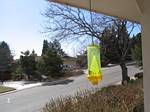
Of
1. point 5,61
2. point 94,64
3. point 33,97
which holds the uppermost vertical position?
point 5,61

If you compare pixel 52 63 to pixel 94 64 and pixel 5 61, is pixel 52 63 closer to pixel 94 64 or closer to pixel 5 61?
pixel 5 61

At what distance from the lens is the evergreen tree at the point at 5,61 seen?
39625mm

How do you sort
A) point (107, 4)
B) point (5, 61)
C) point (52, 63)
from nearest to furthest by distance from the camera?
point (107, 4) < point (52, 63) < point (5, 61)

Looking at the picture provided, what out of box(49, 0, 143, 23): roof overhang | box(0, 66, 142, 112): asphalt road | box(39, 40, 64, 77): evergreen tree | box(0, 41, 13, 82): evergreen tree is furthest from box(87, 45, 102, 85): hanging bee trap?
box(0, 41, 13, 82): evergreen tree

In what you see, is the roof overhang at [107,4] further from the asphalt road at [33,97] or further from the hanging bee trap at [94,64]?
the asphalt road at [33,97]

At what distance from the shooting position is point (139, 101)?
7.77 meters

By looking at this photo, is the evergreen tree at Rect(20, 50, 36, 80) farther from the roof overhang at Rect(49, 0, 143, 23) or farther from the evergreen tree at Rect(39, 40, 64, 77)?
the roof overhang at Rect(49, 0, 143, 23)

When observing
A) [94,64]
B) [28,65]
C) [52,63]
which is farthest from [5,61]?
[94,64]

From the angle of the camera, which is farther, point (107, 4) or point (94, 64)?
point (107, 4)

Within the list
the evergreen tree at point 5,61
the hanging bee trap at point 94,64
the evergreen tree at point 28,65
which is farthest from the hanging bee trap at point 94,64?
the evergreen tree at point 5,61

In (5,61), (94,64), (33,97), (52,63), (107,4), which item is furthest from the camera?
(5,61)

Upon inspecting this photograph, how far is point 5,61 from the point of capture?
44344 mm

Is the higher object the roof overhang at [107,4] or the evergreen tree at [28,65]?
the roof overhang at [107,4]

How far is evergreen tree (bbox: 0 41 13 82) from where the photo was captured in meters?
39.6
